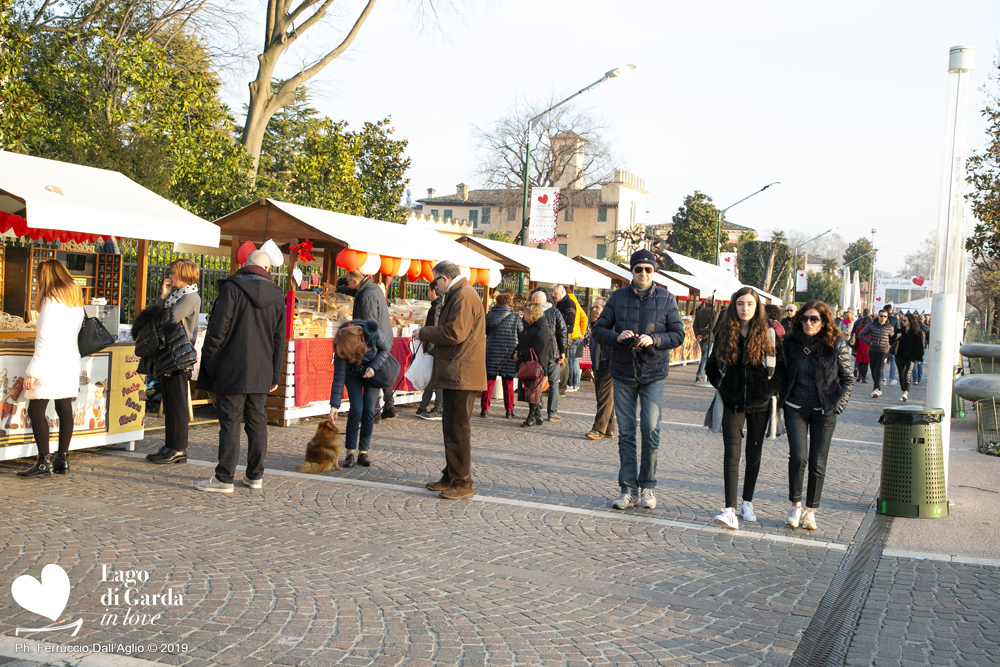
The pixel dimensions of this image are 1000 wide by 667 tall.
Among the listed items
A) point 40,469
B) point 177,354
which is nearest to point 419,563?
point 177,354

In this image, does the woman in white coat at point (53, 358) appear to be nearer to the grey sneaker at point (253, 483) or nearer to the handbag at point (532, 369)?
the grey sneaker at point (253, 483)

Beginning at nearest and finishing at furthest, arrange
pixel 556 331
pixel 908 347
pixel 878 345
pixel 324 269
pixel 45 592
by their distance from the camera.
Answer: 1. pixel 45 592
2. pixel 556 331
3. pixel 324 269
4. pixel 908 347
5. pixel 878 345

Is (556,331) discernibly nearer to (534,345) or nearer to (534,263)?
(534,345)

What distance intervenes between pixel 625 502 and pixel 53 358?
14.8ft

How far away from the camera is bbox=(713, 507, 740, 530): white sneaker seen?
6555 millimetres

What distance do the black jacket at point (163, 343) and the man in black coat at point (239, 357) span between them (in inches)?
39.9

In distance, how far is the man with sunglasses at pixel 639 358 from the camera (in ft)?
22.7

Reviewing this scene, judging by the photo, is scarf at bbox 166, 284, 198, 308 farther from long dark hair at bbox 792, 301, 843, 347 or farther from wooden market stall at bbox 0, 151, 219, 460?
long dark hair at bbox 792, 301, 843, 347

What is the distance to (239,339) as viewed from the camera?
22.3 feet

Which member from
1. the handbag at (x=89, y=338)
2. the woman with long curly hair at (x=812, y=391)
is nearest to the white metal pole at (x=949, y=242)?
the woman with long curly hair at (x=812, y=391)

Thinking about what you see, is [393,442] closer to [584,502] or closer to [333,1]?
[584,502]

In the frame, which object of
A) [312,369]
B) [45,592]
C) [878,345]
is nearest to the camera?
[45,592]

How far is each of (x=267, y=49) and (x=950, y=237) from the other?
21.1 m

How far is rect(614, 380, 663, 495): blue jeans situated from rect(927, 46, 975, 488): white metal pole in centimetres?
265
